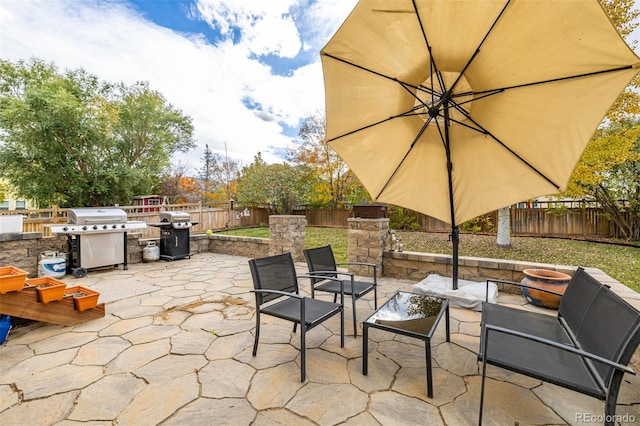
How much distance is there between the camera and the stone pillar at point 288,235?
561 cm

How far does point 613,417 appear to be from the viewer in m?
1.27

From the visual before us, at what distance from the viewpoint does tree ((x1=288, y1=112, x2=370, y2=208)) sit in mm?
13180

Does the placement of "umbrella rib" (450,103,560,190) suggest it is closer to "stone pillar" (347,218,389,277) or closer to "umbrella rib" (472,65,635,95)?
"umbrella rib" (472,65,635,95)

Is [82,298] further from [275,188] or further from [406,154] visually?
[275,188]

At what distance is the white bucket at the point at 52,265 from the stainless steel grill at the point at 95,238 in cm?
17

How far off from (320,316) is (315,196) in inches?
443

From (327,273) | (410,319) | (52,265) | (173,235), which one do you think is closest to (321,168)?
(173,235)

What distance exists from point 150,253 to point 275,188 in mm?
6883

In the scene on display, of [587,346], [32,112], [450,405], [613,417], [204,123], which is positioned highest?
[204,123]

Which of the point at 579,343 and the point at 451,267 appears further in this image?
the point at 451,267

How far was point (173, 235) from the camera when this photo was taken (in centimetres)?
614

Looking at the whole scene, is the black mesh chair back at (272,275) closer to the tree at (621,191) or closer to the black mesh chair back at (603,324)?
the black mesh chair back at (603,324)

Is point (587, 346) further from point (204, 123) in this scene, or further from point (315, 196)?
point (204, 123)

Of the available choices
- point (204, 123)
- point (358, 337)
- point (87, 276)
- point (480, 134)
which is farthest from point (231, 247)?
point (204, 123)
